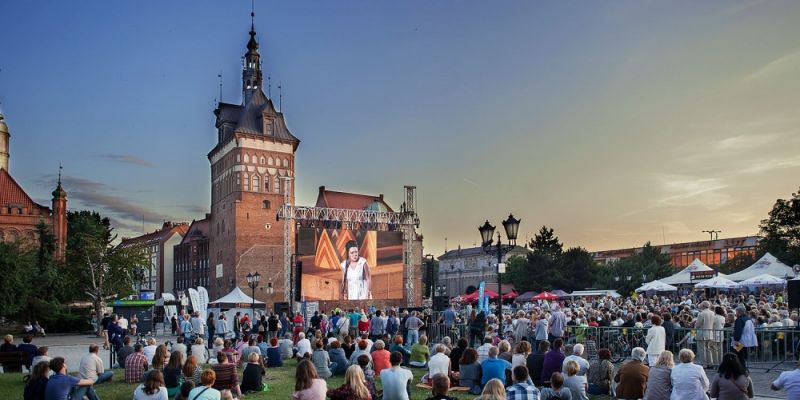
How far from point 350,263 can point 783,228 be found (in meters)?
43.6

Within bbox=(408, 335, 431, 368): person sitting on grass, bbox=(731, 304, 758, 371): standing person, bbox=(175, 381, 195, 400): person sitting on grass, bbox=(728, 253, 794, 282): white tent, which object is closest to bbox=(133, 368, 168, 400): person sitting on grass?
bbox=(175, 381, 195, 400): person sitting on grass

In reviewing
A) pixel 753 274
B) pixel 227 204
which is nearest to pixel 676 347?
pixel 753 274

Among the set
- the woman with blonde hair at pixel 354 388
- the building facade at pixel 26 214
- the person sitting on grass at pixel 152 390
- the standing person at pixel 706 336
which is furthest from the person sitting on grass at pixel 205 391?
the building facade at pixel 26 214

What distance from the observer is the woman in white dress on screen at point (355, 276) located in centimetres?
5931

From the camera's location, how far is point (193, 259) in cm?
9081

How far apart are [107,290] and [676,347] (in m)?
39.8

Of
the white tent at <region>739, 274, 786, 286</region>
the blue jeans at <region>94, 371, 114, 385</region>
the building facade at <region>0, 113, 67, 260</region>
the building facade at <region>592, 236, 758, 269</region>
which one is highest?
the building facade at <region>0, 113, 67, 260</region>

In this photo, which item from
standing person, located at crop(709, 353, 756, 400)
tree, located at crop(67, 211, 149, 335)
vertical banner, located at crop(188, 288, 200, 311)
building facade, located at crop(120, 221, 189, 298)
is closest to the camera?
standing person, located at crop(709, 353, 756, 400)

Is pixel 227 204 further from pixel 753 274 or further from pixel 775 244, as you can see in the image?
pixel 775 244

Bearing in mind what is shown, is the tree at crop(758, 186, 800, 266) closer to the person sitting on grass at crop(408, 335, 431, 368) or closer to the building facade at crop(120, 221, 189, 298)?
the person sitting on grass at crop(408, 335, 431, 368)

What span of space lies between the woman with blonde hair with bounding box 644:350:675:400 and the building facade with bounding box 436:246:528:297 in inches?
4151

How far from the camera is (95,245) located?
4762cm

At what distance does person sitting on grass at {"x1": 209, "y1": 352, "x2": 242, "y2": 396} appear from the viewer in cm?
1267

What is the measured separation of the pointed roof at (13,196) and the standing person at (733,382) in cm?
7035
